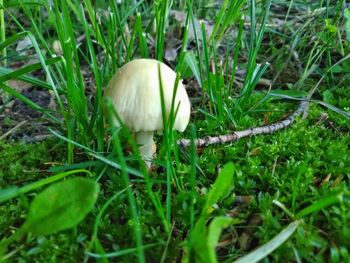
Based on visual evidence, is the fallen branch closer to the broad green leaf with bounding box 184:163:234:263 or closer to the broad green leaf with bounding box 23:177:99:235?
the broad green leaf with bounding box 184:163:234:263

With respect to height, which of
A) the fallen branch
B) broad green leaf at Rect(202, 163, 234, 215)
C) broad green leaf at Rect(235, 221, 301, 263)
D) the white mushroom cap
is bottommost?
the fallen branch

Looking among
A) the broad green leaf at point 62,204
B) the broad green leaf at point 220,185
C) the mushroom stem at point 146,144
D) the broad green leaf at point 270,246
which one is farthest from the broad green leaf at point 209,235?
the mushroom stem at point 146,144

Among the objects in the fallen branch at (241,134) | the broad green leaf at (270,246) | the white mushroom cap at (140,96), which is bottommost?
the fallen branch at (241,134)

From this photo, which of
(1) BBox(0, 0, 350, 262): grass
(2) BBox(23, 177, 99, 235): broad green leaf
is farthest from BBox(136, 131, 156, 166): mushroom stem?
(2) BBox(23, 177, 99, 235): broad green leaf

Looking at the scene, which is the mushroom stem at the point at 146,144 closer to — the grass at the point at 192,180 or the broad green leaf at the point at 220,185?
the grass at the point at 192,180

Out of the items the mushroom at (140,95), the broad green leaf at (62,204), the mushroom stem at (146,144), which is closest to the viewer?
the broad green leaf at (62,204)

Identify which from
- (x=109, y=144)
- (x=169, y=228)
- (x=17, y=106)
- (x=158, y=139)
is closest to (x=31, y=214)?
(x=169, y=228)

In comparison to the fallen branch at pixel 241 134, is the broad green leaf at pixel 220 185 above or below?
above
